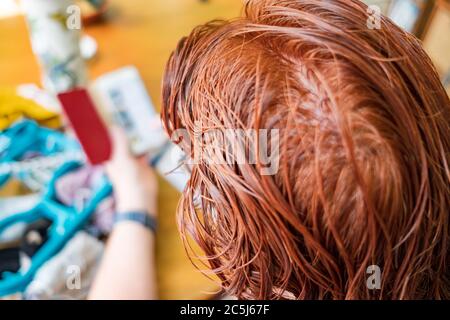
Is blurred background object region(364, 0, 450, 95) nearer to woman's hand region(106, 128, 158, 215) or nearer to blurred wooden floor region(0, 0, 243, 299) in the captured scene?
blurred wooden floor region(0, 0, 243, 299)

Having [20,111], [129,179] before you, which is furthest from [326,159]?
[20,111]

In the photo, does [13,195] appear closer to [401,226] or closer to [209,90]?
[209,90]

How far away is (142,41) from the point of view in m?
0.69

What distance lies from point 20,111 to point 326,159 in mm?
470

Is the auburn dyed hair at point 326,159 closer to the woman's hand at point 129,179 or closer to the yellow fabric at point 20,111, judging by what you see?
the woman's hand at point 129,179

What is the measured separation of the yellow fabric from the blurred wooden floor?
0.16 feet

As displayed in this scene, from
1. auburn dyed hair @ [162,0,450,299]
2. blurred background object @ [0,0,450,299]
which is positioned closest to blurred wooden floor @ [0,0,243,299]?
blurred background object @ [0,0,450,299]

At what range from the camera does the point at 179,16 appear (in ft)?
2.38

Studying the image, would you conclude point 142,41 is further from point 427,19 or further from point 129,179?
point 427,19

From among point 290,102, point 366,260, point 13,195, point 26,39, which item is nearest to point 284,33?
point 290,102

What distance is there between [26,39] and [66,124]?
19 centimetres

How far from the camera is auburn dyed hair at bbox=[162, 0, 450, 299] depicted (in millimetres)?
259

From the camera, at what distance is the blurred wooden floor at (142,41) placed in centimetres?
57

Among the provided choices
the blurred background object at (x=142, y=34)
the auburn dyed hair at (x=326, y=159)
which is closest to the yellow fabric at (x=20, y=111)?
the blurred background object at (x=142, y=34)
